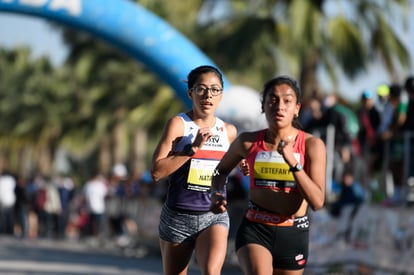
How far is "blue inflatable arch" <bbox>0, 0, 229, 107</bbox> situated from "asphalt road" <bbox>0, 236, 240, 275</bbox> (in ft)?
9.23

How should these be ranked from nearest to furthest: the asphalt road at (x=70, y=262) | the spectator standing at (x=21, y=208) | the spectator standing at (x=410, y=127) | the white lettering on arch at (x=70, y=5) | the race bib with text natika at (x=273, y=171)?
1. the race bib with text natika at (x=273, y=171)
2. the spectator standing at (x=410, y=127)
3. the white lettering on arch at (x=70, y=5)
4. the asphalt road at (x=70, y=262)
5. the spectator standing at (x=21, y=208)

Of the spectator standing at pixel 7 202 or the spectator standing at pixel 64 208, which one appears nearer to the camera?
the spectator standing at pixel 64 208

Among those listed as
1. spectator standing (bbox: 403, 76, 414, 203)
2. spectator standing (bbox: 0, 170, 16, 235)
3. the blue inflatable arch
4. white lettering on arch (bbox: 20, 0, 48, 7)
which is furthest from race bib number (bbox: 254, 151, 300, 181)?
spectator standing (bbox: 0, 170, 16, 235)

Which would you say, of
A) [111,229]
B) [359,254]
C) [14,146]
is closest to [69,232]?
[111,229]

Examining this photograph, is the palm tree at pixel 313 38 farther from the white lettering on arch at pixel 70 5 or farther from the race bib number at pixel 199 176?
the race bib number at pixel 199 176

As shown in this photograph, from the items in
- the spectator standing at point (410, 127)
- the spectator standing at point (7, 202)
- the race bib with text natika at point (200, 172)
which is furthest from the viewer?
the spectator standing at point (7, 202)

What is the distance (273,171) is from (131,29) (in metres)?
8.80

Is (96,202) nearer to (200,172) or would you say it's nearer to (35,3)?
(35,3)

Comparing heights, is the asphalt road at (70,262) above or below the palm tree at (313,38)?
below

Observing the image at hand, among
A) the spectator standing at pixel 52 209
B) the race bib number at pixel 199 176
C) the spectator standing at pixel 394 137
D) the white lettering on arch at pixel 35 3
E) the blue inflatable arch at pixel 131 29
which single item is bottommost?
the spectator standing at pixel 52 209

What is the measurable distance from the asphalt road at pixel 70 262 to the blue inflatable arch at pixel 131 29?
Answer: 2812 mm

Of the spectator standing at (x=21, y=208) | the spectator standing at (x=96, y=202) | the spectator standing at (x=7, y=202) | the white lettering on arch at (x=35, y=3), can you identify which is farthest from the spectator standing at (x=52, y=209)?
the white lettering on arch at (x=35, y=3)

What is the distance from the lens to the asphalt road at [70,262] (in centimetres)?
1466

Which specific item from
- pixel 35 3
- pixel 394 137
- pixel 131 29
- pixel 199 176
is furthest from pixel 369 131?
pixel 199 176
